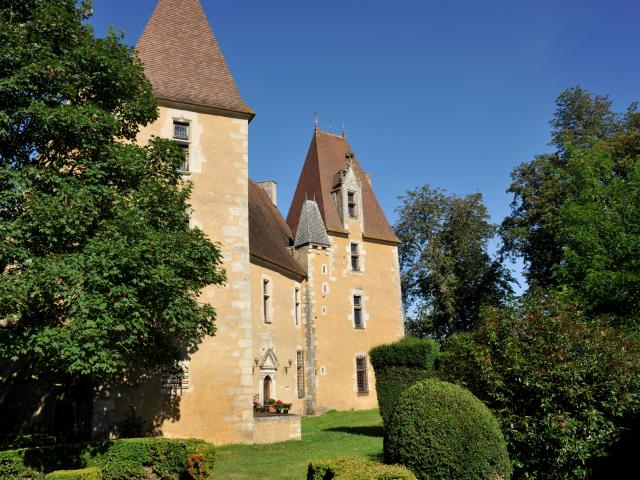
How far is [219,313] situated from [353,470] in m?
9.44

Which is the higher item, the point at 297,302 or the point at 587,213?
the point at 587,213

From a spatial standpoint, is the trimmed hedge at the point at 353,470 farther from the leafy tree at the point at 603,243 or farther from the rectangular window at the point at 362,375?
the rectangular window at the point at 362,375

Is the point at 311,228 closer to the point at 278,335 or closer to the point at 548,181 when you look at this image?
the point at 278,335

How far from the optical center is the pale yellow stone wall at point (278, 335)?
20547 millimetres

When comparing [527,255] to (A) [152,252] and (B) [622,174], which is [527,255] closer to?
(B) [622,174]

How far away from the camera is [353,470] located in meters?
6.96

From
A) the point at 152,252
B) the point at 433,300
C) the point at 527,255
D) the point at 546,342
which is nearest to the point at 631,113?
the point at 527,255

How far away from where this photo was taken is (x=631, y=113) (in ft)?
99.4

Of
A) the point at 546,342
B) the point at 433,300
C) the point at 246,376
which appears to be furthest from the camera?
the point at 433,300

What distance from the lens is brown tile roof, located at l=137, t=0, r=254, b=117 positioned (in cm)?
1702

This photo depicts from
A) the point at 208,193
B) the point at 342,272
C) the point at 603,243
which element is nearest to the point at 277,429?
the point at 208,193

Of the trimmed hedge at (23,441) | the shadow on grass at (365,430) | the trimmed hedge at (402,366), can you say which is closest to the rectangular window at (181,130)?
the trimmed hedge at (402,366)

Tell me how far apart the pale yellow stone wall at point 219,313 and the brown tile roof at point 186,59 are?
61 cm

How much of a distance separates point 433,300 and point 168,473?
28.2 metres
